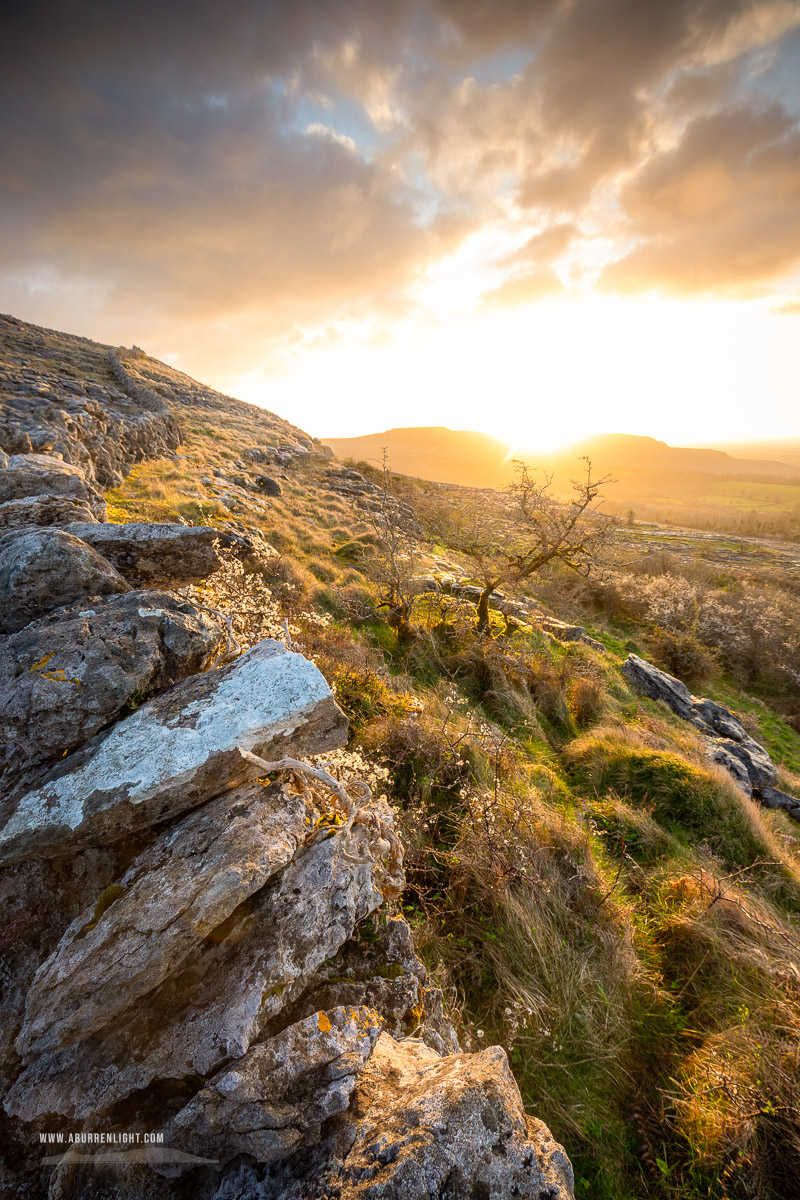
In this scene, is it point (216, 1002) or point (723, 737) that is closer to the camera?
point (216, 1002)

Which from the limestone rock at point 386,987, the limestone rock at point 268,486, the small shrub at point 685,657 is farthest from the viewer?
the limestone rock at point 268,486

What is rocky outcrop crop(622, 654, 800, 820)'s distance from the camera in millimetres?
8352

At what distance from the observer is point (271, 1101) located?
77.7 inches

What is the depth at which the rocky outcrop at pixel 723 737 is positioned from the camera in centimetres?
835

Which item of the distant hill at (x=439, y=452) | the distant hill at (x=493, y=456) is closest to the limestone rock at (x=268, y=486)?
the distant hill at (x=439, y=452)

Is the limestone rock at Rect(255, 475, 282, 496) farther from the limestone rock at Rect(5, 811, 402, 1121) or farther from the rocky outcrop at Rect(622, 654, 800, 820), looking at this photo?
the limestone rock at Rect(5, 811, 402, 1121)

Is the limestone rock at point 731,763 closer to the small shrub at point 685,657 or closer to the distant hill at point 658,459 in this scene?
the small shrub at point 685,657

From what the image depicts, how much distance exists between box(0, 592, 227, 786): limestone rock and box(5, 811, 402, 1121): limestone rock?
5.13ft

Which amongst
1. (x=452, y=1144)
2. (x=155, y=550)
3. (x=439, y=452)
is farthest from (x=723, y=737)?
(x=439, y=452)

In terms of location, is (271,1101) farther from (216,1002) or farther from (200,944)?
(200,944)

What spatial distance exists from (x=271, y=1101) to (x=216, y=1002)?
1.66ft

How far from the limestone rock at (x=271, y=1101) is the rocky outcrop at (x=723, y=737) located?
340 inches

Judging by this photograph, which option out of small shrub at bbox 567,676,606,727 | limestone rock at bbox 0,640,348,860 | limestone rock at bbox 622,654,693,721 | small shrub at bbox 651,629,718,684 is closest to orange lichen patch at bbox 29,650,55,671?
limestone rock at bbox 0,640,348,860

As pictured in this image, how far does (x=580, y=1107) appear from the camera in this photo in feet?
10.5
